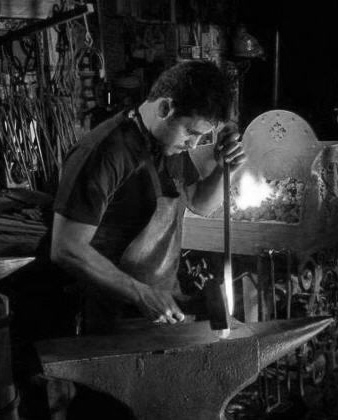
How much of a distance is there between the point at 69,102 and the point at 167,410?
5.24 metres

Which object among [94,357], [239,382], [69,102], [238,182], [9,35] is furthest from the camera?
[69,102]

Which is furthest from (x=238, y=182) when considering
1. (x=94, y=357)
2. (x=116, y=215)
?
(x=94, y=357)

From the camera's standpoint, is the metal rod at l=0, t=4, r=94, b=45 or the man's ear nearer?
the man's ear

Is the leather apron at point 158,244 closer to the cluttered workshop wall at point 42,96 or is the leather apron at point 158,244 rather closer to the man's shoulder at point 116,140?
the man's shoulder at point 116,140

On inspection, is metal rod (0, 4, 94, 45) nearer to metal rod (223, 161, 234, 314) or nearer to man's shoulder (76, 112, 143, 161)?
man's shoulder (76, 112, 143, 161)

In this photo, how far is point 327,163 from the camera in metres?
4.99

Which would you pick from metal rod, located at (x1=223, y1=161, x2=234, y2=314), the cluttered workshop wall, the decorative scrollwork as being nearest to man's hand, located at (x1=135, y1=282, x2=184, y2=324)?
metal rod, located at (x1=223, y1=161, x2=234, y2=314)

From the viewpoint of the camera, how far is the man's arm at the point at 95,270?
2.83 metres

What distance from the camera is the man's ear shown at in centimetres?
305

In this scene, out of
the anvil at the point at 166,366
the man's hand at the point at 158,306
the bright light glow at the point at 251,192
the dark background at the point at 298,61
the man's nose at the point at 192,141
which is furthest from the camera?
the dark background at the point at 298,61

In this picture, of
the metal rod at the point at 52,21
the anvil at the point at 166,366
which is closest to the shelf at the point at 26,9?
the metal rod at the point at 52,21

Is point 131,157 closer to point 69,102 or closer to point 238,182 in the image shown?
point 238,182

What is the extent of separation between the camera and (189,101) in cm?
301

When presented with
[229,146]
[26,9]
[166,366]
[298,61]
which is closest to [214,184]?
[229,146]
